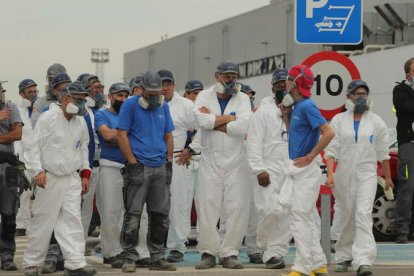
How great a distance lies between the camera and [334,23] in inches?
535

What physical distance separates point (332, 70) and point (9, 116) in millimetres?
3589

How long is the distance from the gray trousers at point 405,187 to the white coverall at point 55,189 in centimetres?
552

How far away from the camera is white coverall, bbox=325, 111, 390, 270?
13.0 m

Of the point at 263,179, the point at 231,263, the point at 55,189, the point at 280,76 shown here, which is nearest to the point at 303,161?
the point at 263,179

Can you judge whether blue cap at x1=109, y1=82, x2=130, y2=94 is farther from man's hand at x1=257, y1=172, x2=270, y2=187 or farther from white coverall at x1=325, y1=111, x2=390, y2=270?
white coverall at x1=325, y1=111, x2=390, y2=270

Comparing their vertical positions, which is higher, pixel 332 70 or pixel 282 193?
pixel 332 70

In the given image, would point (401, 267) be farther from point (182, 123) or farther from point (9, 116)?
point (9, 116)

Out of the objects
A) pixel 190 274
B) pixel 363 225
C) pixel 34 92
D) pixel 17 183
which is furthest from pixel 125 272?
pixel 34 92

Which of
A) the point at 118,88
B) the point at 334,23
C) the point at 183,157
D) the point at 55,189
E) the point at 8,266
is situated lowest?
the point at 8,266

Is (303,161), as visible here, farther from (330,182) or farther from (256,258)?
(256,258)

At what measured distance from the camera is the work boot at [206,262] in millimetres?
13664

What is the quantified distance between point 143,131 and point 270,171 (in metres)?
1.53

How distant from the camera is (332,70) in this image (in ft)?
43.4

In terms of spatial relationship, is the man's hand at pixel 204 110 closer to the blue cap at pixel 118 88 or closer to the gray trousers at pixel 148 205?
the gray trousers at pixel 148 205
